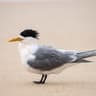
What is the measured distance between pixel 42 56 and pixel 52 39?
1549 millimetres

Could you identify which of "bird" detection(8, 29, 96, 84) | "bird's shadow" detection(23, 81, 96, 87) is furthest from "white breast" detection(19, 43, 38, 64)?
"bird's shadow" detection(23, 81, 96, 87)

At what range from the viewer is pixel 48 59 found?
2.57 metres

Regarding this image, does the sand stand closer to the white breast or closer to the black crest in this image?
the white breast

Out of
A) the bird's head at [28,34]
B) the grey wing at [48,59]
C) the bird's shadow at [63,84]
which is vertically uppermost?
the bird's head at [28,34]

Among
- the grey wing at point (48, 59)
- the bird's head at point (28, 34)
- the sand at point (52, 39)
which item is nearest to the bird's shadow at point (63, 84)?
the sand at point (52, 39)

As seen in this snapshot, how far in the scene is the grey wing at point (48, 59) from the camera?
2562 millimetres

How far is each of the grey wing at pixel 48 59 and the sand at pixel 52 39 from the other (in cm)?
11

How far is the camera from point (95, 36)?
4215 millimetres

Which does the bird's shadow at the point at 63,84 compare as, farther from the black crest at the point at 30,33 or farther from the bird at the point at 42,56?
the black crest at the point at 30,33

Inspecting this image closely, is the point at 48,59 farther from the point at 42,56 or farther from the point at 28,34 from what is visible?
the point at 28,34

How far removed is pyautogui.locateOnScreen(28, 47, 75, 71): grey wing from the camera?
101 inches

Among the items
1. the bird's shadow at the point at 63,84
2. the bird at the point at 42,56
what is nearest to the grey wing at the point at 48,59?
the bird at the point at 42,56

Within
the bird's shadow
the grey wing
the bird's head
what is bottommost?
the bird's shadow

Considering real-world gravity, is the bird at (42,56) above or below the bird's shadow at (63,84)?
above
